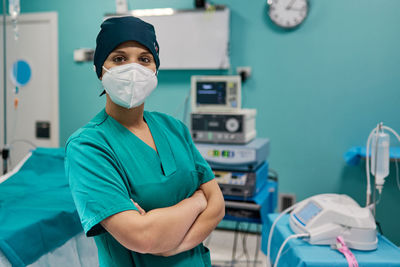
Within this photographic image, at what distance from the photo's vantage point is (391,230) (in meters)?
1.50

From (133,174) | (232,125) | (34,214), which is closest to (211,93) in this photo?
(232,125)

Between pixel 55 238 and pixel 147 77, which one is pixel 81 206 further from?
pixel 55 238

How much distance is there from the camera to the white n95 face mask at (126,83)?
35.4 inches

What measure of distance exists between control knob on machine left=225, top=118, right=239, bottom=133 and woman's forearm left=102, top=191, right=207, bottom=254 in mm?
1225

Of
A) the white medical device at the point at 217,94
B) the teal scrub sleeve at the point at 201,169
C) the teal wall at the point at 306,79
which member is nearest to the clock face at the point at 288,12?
the teal wall at the point at 306,79

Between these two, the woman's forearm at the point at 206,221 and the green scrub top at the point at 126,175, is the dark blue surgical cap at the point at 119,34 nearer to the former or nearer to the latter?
the green scrub top at the point at 126,175

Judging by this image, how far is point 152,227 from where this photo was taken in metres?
0.83

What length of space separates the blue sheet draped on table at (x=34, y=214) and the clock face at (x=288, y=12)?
2068mm

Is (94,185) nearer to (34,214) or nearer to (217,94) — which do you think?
(34,214)

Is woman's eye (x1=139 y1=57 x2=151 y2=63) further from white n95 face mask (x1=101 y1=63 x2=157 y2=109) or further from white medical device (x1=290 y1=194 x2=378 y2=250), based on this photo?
white medical device (x1=290 y1=194 x2=378 y2=250)

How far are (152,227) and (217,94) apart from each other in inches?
59.2

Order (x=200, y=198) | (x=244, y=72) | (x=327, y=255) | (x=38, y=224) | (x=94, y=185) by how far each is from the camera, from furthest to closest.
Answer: (x=244, y=72) → (x=38, y=224) → (x=327, y=255) → (x=200, y=198) → (x=94, y=185)

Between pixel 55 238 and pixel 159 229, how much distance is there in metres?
0.92

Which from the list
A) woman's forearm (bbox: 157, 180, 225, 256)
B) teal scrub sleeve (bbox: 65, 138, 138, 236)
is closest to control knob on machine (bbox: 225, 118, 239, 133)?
woman's forearm (bbox: 157, 180, 225, 256)
